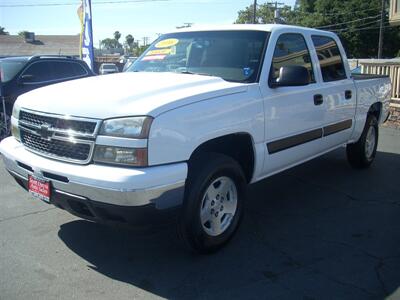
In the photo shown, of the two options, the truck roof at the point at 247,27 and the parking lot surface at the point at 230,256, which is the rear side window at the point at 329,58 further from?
the parking lot surface at the point at 230,256

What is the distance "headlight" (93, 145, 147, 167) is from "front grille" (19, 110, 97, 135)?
0.55 ft

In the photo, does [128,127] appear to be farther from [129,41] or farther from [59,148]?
[129,41]

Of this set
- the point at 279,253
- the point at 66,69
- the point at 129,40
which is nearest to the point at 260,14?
the point at 66,69

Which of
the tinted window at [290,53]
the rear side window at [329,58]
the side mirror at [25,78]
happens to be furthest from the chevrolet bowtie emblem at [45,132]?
the side mirror at [25,78]

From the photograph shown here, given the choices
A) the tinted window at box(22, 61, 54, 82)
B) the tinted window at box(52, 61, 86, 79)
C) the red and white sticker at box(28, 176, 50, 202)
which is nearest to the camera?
the red and white sticker at box(28, 176, 50, 202)

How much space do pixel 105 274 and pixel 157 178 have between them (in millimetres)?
972

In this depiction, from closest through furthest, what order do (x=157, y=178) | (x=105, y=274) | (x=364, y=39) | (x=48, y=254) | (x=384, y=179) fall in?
1. (x=157, y=178)
2. (x=105, y=274)
3. (x=48, y=254)
4. (x=384, y=179)
5. (x=364, y=39)

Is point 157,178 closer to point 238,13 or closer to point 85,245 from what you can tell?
point 85,245

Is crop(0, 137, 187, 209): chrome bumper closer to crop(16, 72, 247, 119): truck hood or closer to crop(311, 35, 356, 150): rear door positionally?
crop(16, 72, 247, 119): truck hood

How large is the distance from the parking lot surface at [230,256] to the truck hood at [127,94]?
1235 millimetres

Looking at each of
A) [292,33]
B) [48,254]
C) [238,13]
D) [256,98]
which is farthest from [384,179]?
[238,13]

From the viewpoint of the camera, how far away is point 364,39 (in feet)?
171

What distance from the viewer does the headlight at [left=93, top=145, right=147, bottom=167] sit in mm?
3188

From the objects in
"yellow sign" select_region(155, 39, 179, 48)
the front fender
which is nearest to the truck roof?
"yellow sign" select_region(155, 39, 179, 48)
